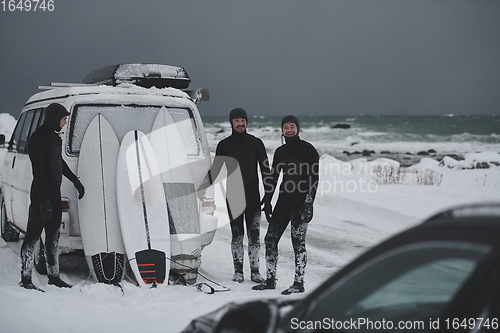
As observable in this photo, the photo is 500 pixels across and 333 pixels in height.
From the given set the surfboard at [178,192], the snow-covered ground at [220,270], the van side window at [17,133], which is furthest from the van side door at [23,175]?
the surfboard at [178,192]

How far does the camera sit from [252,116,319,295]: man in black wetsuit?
521 cm

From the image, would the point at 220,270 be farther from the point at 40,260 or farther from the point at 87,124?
the point at 87,124

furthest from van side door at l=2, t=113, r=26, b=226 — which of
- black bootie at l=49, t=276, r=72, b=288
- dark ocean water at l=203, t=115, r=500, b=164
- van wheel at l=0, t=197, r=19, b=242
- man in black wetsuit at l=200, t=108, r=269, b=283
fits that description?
dark ocean water at l=203, t=115, r=500, b=164

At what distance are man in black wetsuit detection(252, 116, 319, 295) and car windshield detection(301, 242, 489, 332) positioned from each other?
9.44 feet

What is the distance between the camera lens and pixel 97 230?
A: 5246mm

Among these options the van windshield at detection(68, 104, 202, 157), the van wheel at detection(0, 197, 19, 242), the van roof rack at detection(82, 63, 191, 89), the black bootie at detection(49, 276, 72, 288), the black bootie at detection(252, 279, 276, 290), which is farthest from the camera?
the van wheel at detection(0, 197, 19, 242)

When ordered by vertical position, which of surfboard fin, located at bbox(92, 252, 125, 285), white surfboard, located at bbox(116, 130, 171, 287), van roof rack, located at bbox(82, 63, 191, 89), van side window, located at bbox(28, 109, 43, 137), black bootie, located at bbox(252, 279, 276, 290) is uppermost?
van roof rack, located at bbox(82, 63, 191, 89)

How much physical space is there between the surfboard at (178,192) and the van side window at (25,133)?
186 centimetres

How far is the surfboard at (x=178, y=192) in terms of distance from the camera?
213 inches

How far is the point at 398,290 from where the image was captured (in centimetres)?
204

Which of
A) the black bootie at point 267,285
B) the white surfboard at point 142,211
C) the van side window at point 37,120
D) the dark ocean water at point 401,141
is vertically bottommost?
the dark ocean water at point 401,141

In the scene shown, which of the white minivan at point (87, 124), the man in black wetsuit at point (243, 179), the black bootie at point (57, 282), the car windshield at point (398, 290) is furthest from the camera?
the man in black wetsuit at point (243, 179)

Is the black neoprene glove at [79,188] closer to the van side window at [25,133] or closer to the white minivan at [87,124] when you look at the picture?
the white minivan at [87,124]

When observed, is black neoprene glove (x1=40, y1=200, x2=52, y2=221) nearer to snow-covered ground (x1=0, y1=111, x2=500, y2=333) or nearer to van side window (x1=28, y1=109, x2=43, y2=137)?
snow-covered ground (x1=0, y1=111, x2=500, y2=333)
